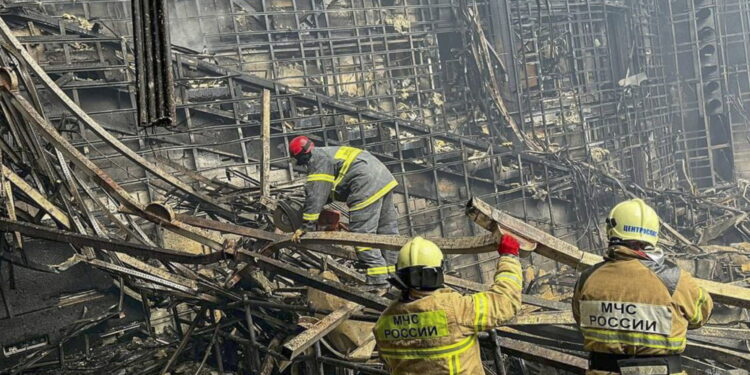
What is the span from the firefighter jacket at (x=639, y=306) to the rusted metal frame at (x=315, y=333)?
1.76 meters

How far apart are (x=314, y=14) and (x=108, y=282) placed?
880cm

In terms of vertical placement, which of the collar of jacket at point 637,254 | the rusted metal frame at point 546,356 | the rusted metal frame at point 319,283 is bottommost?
the rusted metal frame at point 546,356

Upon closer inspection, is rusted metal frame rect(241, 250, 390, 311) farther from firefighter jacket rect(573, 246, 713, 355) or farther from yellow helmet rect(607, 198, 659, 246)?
yellow helmet rect(607, 198, 659, 246)

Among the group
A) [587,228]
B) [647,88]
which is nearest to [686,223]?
[587,228]

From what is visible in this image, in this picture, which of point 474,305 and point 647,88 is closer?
point 474,305

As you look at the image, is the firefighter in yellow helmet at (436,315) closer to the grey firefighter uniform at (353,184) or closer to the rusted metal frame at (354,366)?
the rusted metal frame at (354,366)

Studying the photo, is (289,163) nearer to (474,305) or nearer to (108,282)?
(108,282)

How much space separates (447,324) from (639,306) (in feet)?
3.22

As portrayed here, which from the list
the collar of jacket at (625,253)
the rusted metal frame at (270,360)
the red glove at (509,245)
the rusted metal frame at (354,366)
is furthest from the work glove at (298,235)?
the collar of jacket at (625,253)

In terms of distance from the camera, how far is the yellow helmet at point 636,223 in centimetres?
328

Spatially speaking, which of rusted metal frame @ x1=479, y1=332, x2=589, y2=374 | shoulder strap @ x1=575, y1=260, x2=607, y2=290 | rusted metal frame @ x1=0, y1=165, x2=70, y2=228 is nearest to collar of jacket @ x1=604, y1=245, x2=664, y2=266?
shoulder strap @ x1=575, y1=260, x2=607, y2=290

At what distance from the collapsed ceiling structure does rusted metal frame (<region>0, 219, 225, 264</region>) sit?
2cm

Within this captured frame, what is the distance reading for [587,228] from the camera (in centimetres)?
1392

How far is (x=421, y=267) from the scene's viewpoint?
11.2 feet
